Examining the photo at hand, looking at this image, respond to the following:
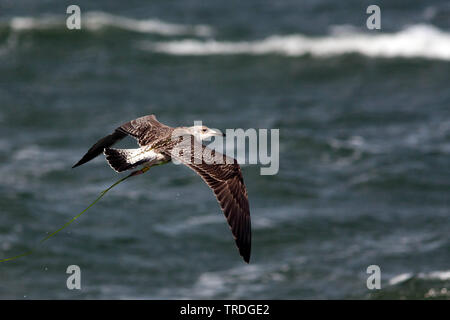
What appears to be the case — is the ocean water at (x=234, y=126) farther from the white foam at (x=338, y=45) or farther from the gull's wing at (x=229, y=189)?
the gull's wing at (x=229, y=189)

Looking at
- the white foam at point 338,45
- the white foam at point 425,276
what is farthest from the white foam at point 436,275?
the white foam at point 338,45

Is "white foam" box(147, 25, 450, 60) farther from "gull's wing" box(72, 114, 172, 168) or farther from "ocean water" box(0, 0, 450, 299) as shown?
"gull's wing" box(72, 114, 172, 168)

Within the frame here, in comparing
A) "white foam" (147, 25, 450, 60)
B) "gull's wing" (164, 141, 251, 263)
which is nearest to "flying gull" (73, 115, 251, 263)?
"gull's wing" (164, 141, 251, 263)

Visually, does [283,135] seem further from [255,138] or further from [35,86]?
[35,86]

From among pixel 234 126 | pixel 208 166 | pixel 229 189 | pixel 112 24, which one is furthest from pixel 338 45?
pixel 208 166

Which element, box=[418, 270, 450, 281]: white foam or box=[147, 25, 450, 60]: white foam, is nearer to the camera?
box=[418, 270, 450, 281]: white foam

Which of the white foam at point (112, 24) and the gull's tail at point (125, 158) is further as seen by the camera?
the white foam at point (112, 24)

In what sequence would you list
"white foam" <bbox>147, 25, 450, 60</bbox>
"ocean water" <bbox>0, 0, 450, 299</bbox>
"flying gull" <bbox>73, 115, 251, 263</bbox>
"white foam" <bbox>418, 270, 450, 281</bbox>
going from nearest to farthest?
A: "flying gull" <bbox>73, 115, 251, 263</bbox>, "white foam" <bbox>418, 270, 450, 281</bbox>, "ocean water" <bbox>0, 0, 450, 299</bbox>, "white foam" <bbox>147, 25, 450, 60</bbox>

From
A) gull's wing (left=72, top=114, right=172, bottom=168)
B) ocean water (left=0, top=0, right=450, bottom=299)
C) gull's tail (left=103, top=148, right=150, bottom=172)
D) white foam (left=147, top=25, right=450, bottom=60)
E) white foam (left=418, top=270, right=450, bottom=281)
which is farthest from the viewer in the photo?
white foam (left=147, top=25, right=450, bottom=60)
